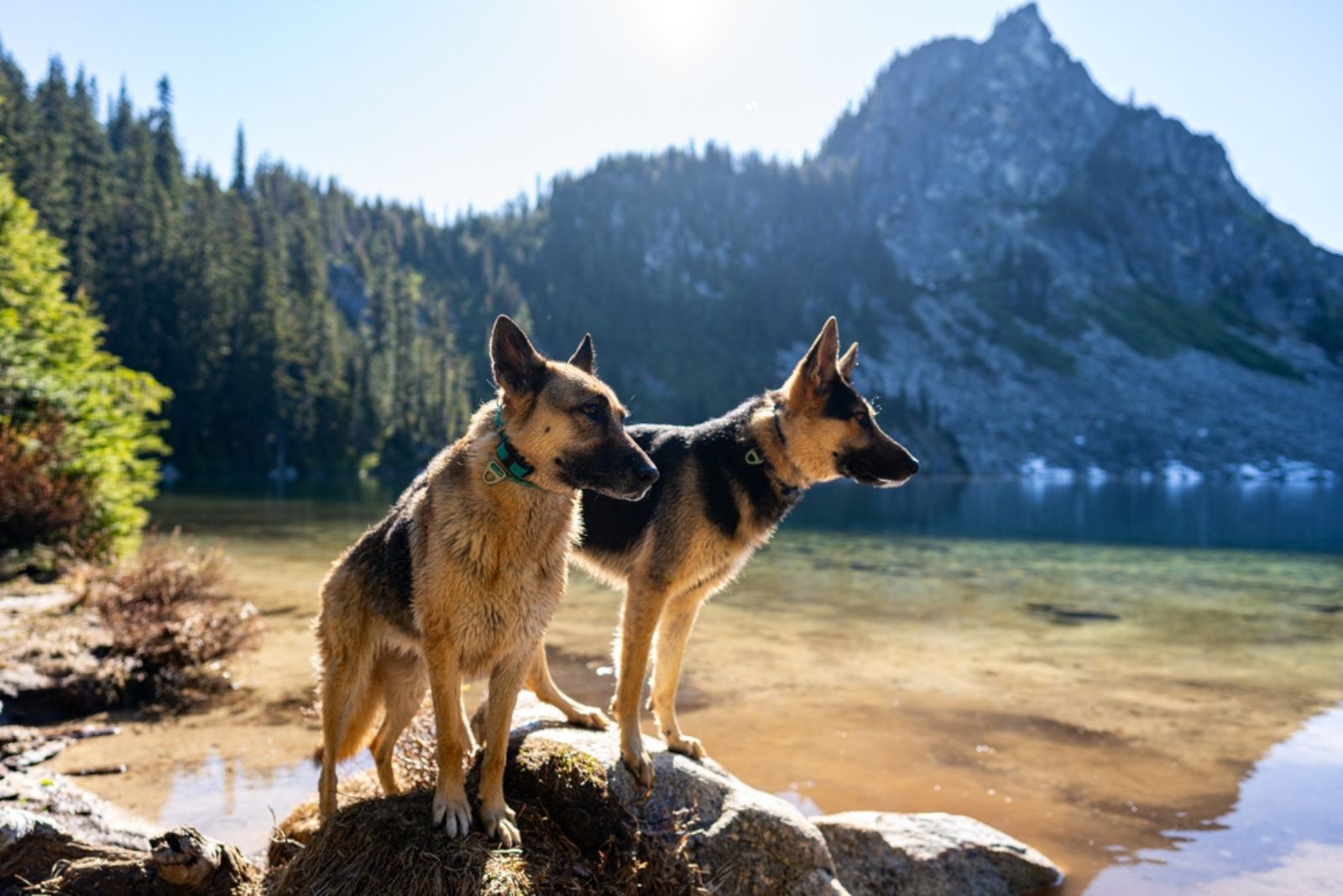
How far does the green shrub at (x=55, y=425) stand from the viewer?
47.4ft

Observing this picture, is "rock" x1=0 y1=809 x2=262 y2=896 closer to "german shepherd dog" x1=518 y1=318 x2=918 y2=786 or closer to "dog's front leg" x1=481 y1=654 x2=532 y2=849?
"dog's front leg" x1=481 y1=654 x2=532 y2=849

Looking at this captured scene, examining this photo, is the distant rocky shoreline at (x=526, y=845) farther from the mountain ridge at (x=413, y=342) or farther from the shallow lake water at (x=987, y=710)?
the mountain ridge at (x=413, y=342)

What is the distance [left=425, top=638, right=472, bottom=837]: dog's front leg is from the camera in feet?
14.6

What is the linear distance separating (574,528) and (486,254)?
7522 inches

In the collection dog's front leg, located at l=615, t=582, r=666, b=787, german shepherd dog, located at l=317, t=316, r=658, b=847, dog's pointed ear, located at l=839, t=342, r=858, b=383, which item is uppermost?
dog's pointed ear, located at l=839, t=342, r=858, b=383

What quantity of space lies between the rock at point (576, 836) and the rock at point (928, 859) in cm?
120

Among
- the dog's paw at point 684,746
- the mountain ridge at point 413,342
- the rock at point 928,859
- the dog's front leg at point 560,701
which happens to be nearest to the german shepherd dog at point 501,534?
the dog's front leg at point 560,701

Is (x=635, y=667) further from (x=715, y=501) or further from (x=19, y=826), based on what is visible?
(x=19, y=826)

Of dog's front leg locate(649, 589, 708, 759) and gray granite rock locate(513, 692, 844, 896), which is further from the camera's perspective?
dog's front leg locate(649, 589, 708, 759)

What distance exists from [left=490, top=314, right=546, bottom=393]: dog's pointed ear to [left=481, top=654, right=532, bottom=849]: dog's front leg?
1602 millimetres

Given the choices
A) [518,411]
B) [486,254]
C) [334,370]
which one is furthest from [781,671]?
[486,254]

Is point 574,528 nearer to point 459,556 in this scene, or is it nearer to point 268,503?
point 459,556

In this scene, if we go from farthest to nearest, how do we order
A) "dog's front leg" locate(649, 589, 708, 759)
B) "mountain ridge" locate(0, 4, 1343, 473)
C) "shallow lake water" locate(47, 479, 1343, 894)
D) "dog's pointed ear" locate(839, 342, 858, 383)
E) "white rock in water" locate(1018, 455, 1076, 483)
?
"white rock in water" locate(1018, 455, 1076, 483), "mountain ridge" locate(0, 4, 1343, 473), "shallow lake water" locate(47, 479, 1343, 894), "dog's pointed ear" locate(839, 342, 858, 383), "dog's front leg" locate(649, 589, 708, 759)

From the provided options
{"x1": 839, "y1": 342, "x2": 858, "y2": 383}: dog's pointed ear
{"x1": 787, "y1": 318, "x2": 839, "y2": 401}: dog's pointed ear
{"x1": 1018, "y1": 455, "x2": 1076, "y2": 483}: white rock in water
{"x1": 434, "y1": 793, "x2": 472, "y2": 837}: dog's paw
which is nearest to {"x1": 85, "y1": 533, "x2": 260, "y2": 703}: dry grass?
{"x1": 434, "y1": 793, "x2": 472, "y2": 837}: dog's paw
